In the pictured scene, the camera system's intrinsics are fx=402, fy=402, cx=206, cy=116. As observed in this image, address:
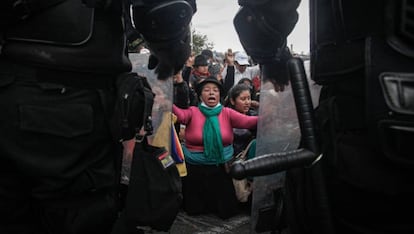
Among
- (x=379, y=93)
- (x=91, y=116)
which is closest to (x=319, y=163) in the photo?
(x=379, y=93)

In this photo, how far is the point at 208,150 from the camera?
3.95 m

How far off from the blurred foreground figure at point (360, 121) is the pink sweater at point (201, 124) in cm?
271

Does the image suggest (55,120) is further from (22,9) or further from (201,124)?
(201,124)

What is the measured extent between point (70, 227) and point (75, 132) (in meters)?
0.29

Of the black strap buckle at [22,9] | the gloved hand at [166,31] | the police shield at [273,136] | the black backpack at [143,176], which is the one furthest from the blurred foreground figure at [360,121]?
the black strap buckle at [22,9]

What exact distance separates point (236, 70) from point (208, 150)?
10.5 ft

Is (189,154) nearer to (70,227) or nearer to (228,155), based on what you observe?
(228,155)

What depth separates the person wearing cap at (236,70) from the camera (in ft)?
21.2

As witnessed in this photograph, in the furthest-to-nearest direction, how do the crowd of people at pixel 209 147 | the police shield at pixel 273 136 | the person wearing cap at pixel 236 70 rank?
the person wearing cap at pixel 236 70
the crowd of people at pixel 209 147
the police shield at pixel 273 136

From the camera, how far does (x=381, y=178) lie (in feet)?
3.23

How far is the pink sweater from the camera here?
157 inches

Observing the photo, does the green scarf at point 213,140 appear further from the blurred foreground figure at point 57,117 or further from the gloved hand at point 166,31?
the blurred foreground figure at point 57,117

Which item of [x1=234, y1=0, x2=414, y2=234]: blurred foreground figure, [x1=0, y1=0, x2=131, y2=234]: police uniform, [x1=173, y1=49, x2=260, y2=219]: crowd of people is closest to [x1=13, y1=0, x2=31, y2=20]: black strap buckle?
[x1=0, y1=0, x2=131, y2=234]: police uniform

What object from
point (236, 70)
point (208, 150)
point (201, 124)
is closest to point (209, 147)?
point (208, 150)
